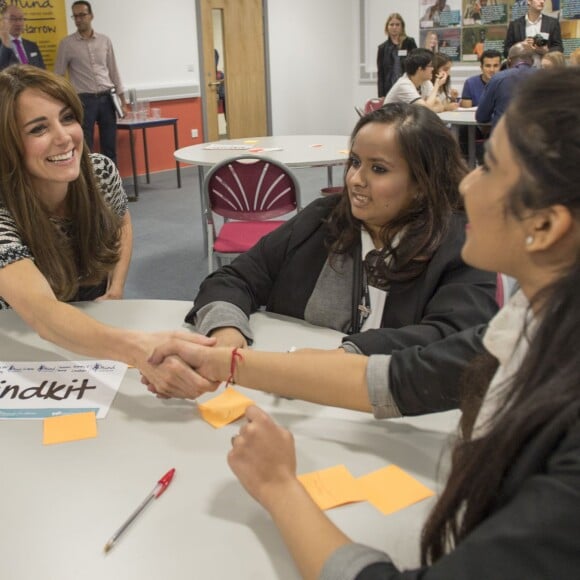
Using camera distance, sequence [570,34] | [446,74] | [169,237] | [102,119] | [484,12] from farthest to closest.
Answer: [484,12] → [570,34] → [446,74] → [102,119] → [169,237]

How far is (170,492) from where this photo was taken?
0.96 m

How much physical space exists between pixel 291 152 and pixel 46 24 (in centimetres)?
353

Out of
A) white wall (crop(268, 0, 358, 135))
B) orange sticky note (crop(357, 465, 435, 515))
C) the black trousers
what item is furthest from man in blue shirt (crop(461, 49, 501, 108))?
orange sticky note (crop(357, 465, 435, 515))

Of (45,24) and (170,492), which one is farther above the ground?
(45,24)

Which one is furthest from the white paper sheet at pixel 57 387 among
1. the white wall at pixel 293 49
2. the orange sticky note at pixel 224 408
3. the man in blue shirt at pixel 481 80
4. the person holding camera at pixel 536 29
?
the person holding camera at pixel 536 29

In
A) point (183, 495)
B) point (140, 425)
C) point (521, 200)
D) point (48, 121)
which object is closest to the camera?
point (521, 200)

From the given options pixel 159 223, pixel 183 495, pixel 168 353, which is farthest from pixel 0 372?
pixel 159 223

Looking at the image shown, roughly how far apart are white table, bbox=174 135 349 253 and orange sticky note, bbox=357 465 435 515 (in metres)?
2.51

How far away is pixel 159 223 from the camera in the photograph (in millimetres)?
5520

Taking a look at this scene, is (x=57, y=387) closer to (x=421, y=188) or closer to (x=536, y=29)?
(x=421, y=188)

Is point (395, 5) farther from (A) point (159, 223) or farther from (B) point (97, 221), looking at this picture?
(B) point (97, 221)

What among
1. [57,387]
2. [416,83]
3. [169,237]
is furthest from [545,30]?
[57,387]

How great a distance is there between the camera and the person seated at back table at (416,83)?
5.69 m

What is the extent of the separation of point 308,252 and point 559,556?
3.79 feet
